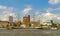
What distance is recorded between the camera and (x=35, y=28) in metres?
190

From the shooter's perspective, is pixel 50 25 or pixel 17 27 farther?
pixel 50 25

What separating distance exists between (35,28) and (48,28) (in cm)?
1246

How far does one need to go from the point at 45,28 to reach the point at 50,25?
53.8 ft

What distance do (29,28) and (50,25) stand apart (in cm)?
2634

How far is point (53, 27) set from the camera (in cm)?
19425

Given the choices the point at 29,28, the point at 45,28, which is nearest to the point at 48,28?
the point at 45,28

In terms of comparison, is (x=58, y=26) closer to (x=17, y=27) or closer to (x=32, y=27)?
(x=32, y=27)

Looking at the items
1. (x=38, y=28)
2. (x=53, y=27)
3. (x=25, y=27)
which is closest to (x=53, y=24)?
(x=53, y=27)

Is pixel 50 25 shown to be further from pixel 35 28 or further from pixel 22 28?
pixel 22 28

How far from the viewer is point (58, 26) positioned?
195000 millimetres

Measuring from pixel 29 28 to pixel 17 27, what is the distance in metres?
10.7

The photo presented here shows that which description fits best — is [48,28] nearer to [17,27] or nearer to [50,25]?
[50,25]

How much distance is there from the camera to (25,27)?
184250mm

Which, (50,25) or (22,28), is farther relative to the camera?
(50,25)
